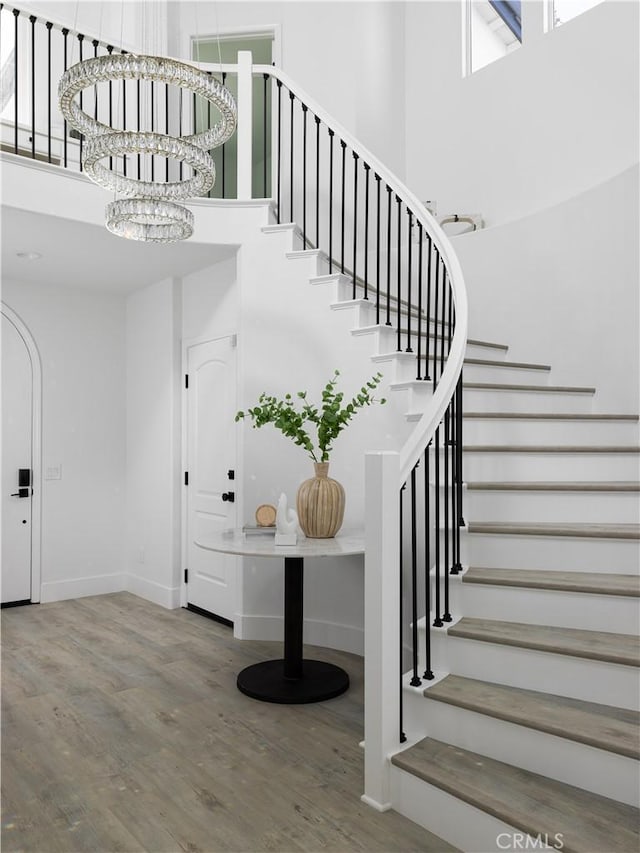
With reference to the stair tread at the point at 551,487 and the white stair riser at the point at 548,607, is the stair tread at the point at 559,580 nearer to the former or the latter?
the white stair riser at the point at 548,607

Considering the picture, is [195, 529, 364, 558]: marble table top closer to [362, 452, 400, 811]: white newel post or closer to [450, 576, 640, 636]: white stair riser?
[450, 576, 640, 636]: white stair riser

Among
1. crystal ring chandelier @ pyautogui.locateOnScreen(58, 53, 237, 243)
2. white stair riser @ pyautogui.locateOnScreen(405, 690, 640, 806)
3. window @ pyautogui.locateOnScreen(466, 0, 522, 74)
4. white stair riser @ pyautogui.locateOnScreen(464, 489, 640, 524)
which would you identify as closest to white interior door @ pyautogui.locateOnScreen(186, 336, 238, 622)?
crystal ring chandelier @ pyautogui.locateOnScreen(58, 53, 237, 243)

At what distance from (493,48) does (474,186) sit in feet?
3.83

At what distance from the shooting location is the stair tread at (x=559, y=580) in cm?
264

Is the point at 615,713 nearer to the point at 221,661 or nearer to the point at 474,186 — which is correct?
the point at 221,661

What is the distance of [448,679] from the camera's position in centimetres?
264

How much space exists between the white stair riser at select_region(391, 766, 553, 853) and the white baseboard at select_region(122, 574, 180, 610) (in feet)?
10.8

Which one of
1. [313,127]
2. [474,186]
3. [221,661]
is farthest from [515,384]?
[313,127]

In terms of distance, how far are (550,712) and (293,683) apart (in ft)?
5.27

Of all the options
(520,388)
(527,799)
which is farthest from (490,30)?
(527,799)

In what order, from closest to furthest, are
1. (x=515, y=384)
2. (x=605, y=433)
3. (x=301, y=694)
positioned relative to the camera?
1. (x=301, y=694)
2. (x=605, y=433)
3. (x=515, y=384)

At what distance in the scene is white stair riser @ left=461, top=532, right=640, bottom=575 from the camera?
113 inches

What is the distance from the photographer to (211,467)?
5176 mm

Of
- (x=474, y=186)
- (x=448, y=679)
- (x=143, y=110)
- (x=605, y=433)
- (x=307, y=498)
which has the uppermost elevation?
(x=143, y=110)
